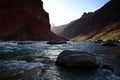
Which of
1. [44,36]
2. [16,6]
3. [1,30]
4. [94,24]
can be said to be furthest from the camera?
[94,24]

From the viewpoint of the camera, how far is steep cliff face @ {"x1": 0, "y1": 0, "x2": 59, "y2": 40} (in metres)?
81.9

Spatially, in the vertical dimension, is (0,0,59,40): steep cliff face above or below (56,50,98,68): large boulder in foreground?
above

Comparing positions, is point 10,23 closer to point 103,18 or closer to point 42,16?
point 42,16

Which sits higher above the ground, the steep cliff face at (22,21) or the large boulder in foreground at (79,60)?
the steep cliff face at (22,21)

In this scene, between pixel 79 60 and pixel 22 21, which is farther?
pixel 22 21

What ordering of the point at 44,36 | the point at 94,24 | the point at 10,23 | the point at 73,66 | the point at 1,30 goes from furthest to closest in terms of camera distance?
the point at 94,24 → the point at 44,36 → the point at 10,23 → the point at 1,30 → the point at 73,66

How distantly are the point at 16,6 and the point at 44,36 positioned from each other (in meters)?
20.9

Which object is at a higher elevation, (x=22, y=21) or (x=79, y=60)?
(x=22, y=21)

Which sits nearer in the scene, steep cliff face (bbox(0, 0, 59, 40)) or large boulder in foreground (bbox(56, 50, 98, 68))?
large boulder in foreground (bbox(56, 50, 98, 68))

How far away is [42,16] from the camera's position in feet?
356

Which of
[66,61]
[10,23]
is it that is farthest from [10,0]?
[66,61]

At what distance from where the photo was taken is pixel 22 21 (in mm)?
90625

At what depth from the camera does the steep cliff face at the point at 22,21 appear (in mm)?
81931

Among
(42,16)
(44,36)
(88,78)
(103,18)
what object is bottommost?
(88,78)
